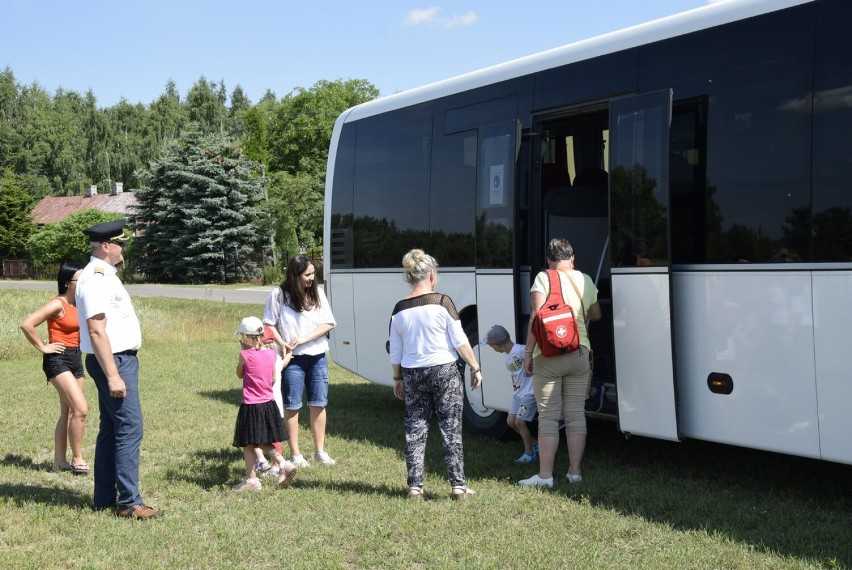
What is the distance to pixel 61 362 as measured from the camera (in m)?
8.33

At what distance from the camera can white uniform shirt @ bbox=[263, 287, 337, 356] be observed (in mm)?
8023

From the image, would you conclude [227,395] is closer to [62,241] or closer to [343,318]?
[343,318]

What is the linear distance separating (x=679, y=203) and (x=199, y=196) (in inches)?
1785

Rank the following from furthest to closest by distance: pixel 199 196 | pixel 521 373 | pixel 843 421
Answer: pixel 199 196
pixel 521 373
pixel 843 421

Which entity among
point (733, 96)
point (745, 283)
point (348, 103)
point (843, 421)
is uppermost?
point (348, 103)

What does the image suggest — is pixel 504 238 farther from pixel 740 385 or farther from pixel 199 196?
pixel 199 196

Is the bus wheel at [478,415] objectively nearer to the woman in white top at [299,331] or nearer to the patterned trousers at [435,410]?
the woman in white top at [299,331]

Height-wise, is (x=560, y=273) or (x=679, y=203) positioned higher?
(x=679, y=203)

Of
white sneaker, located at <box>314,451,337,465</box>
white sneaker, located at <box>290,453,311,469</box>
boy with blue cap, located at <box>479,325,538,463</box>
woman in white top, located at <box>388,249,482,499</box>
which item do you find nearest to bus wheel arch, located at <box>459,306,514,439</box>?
boy with blue cap, located at <box>479,325,538,463</box>

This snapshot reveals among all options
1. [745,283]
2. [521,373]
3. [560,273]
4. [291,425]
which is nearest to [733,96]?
[745,283]

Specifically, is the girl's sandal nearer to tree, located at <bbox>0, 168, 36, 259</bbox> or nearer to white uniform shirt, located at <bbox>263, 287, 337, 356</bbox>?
white uniform shirt, located at <bbox>263, 287, 337, 356</bbox>

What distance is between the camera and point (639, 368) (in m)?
7.12

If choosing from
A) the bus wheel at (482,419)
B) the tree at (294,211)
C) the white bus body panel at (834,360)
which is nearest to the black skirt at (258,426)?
the bus wheel at (482,419)

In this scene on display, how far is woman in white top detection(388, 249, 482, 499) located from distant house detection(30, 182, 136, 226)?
7567 cm
